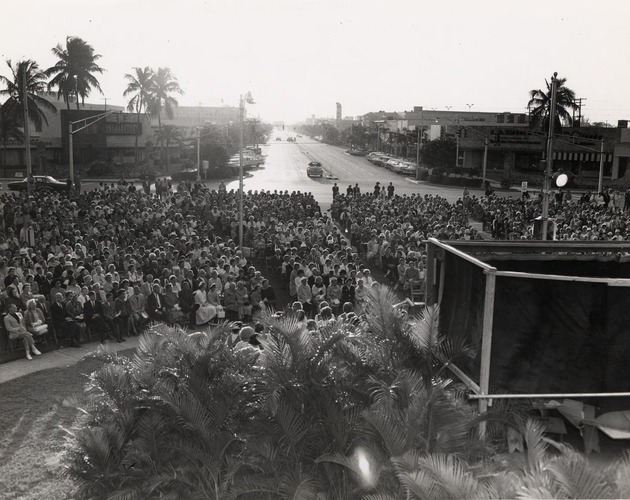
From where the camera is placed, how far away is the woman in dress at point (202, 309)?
1680cm

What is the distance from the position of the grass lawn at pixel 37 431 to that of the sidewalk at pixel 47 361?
30 cm

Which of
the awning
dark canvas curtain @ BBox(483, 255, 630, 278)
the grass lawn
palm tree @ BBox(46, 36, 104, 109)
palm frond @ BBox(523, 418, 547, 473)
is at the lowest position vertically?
the grass lawn

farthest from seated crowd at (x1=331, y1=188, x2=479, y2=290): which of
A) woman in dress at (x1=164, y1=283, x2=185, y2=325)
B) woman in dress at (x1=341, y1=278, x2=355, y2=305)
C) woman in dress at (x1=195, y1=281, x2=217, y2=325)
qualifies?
woman in dress at (x1=164, y1=283, x2=185, y2=325)

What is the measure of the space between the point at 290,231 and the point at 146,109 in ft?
194

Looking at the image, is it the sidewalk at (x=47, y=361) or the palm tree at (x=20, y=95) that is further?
the palm tree at (x=20, y=95)

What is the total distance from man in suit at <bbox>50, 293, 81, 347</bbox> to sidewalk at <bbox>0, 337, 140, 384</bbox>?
24cm

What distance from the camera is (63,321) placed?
50.1 feet

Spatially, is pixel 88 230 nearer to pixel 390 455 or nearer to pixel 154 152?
pixel 390 455

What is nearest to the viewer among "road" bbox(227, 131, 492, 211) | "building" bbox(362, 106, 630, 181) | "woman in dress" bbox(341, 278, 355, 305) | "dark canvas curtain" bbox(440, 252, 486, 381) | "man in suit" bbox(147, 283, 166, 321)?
"dark canvas curtain" bbox(440, 252, 486, 381)

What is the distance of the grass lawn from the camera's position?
9320mm

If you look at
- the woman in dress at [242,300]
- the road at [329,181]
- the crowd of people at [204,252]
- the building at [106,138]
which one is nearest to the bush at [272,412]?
the crowd of people at [204,252]

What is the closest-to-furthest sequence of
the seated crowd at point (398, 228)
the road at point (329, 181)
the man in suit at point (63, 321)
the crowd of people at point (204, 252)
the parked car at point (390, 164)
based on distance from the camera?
the man in suit at point (63, 321)
the crowd of people at point (204, 252)
the seated crowd at point (398, 228)
the road at point (329, 181)
the parked car at point (390, 164)

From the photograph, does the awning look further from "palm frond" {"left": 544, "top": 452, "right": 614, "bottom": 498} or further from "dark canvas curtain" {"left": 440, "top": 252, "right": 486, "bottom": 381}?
"palm frond" {"left": 544, "top": 452, "right": 614, "bottom": 498}

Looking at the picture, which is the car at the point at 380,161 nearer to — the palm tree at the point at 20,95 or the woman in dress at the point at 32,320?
the palm tree at the point at 20,95
